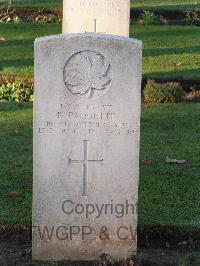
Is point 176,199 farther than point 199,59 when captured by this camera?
No

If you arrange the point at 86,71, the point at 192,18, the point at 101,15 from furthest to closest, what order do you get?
the point at 192,18, the point at 101,15, the point at 86,71

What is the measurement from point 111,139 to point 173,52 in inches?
439

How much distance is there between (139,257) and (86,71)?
1.43m

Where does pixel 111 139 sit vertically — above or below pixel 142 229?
above

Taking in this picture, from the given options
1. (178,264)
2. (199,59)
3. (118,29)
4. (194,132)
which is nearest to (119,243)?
(178,264)

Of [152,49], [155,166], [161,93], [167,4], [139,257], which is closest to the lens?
[139,257]

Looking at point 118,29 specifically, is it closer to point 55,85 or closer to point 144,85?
point 144,85

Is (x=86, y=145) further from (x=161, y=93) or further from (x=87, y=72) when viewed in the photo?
(x=161, y=93)

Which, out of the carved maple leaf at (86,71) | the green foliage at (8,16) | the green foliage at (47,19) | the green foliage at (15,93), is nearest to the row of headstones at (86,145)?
the carved maple leaf at (86,71)

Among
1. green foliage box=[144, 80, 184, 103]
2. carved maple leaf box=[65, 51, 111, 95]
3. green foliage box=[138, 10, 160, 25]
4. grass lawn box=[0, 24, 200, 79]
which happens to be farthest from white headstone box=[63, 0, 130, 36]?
green foliage box=[138, 10, 160, 25]

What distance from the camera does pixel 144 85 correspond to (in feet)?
43.4

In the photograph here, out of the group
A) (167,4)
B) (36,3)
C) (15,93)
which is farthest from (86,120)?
(167,4)

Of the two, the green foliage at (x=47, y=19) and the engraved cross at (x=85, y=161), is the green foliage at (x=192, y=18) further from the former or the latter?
the engraved cross at (x=85, y=161)

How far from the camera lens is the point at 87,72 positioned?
5754 mm
